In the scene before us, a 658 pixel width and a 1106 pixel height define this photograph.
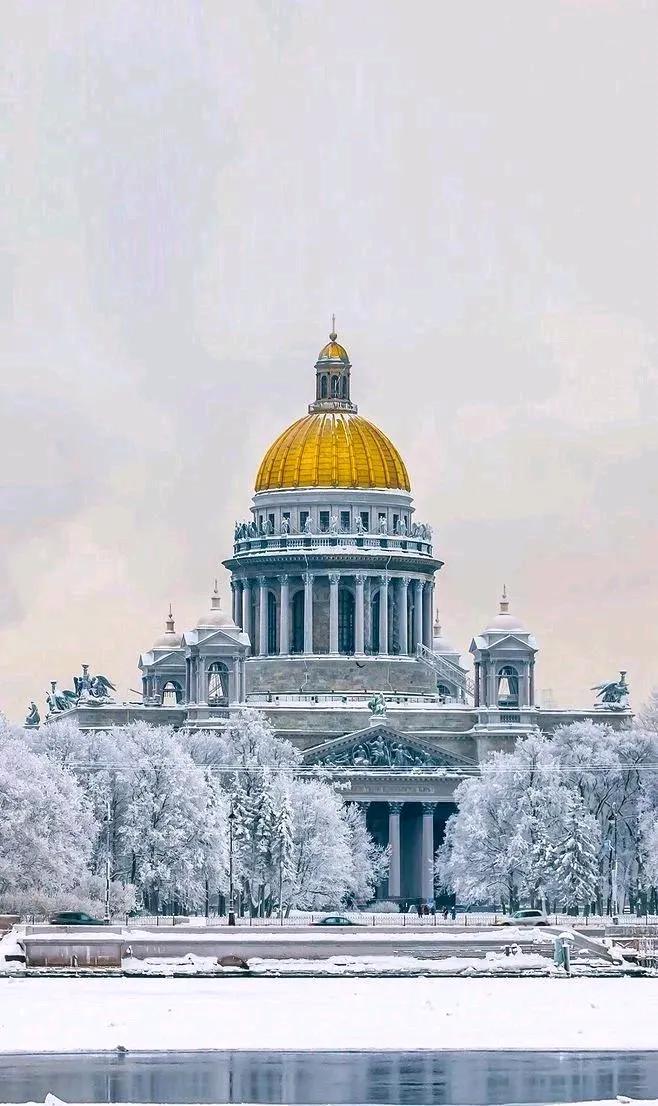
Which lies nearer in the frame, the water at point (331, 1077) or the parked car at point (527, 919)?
the water at point (331, 1077)

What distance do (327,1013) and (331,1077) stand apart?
16063 mm

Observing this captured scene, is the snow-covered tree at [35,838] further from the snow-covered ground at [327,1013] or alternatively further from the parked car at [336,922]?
the snow-covered ground at [327,1013]

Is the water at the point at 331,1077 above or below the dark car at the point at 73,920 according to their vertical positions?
below

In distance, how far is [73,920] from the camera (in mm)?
173625

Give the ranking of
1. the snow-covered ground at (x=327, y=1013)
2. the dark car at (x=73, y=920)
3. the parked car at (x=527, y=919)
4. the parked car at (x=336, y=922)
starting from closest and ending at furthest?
the snow-covered ground at (x=327, y=1013), the dark car at (x=73, y=920), the parked car at (x=336, y=922), the parked car at (x=527, y=919)

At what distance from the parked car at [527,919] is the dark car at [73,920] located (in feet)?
57.1

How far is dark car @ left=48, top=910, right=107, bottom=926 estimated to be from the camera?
171m

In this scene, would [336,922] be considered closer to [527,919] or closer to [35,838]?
[527,919]

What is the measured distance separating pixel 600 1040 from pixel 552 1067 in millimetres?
6677

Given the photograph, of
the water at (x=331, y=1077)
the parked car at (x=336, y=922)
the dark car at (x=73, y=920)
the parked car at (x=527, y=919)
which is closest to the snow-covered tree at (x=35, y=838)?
the dark car at (x=73, y=920)

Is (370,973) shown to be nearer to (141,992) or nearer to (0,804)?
(141,992)

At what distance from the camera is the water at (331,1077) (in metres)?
113

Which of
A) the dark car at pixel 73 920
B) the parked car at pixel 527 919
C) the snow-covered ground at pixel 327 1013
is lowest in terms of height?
the snow-covered ground at pixel 327 1013

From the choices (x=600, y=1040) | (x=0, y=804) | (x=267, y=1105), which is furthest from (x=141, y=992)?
(x=0, y=804)
